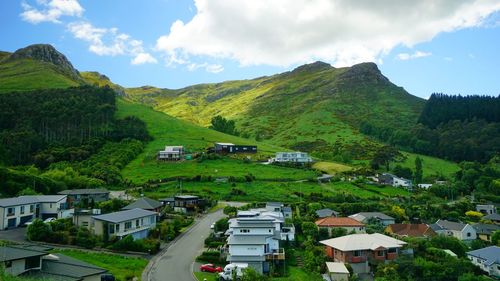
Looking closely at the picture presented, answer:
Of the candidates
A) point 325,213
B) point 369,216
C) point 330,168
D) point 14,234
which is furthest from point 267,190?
point 14,234

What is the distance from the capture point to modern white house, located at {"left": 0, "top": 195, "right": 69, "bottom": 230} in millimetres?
52938

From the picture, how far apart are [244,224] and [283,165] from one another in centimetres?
6490

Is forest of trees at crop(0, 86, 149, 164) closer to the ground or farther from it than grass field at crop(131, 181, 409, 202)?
farther from it

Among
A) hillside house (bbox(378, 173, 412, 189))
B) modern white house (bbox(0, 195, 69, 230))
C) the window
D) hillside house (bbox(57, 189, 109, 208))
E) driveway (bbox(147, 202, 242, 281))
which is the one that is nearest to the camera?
driveway (bbox(147, 202, 242, 281))

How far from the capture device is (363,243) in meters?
43.3

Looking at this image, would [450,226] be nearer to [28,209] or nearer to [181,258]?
[181,258]

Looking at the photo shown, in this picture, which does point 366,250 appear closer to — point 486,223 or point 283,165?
point 486,223

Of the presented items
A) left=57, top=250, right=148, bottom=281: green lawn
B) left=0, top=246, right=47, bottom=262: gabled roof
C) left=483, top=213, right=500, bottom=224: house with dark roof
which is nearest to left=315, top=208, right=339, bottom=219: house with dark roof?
left=483, top=213, right=500, bottom=224: house with dark roof

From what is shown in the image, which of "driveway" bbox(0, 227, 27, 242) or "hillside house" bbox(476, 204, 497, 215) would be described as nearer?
"driveway" bbox(0, 227, 27, 242)

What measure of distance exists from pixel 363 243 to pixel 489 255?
15.0m

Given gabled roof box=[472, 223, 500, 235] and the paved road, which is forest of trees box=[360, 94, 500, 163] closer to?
gabled roof box=[472, 223, 500, 235]

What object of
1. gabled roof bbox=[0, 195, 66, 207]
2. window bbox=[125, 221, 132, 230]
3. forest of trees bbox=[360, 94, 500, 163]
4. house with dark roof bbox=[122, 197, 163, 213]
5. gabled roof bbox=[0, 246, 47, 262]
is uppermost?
forest of trees bbox=[360, 94, 500, 163]

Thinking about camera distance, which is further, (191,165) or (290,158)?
(290,158)

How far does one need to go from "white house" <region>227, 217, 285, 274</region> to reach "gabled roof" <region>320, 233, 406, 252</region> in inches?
240
